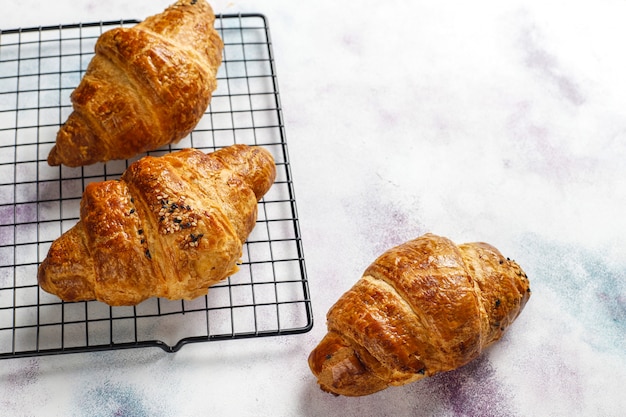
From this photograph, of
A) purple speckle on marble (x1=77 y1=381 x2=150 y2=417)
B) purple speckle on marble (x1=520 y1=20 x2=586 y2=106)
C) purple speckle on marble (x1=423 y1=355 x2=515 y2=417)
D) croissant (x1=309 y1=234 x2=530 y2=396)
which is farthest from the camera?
purple speckle on marble (x1=520 y1=20 x2=586 y2=106)

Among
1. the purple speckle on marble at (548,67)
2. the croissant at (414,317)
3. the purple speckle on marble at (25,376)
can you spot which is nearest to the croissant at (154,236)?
the purple speckle on marble at (25,376)

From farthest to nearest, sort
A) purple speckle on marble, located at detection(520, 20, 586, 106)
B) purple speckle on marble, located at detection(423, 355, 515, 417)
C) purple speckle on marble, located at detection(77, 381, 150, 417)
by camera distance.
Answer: purple speckle on marble, located at detection(520, 20, 586, 106), purple speckle on marble, located at detection(423, 355, 515, 417), purple speckle on marble, located at detection(77, 381, 150, 417)

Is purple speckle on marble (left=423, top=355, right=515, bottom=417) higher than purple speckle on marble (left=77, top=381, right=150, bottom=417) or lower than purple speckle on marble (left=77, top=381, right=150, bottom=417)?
higher

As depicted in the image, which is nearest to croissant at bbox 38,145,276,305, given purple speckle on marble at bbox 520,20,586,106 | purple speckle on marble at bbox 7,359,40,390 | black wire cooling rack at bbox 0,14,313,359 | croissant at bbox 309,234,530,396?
black wire cooling rack at bbox 0,14,313,359

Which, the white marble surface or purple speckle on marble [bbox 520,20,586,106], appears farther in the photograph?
purple speckle on marble [bbox 520,20,586,106]

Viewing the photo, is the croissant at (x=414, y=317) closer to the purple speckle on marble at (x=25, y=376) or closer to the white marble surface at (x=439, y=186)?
the white marble surface at (x=439, y=186)

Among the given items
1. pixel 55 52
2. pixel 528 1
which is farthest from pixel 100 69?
pixel 528 1

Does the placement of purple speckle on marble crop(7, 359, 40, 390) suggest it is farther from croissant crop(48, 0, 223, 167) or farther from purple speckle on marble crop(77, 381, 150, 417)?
croissant crop(48, 0, 223, 167)
